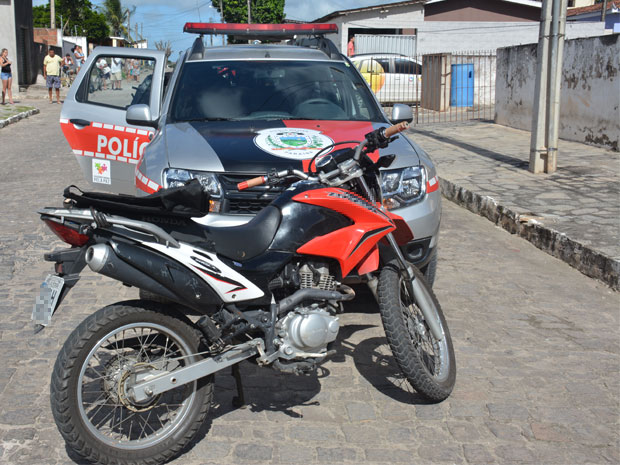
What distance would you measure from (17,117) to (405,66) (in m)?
11.6

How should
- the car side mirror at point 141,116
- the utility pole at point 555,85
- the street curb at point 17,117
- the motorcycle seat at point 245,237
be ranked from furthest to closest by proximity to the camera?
the street curb at point 17,117
the utility pole at point 555,85
the car side mirror at point 141,116
the motorcycle seat at point 245,237

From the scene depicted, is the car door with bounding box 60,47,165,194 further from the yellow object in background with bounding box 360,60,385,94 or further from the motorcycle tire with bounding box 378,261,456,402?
the yellow object in background with bounding box 360,60,385,94

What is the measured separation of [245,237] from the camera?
334 cm

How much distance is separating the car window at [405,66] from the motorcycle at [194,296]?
19524 millimetres

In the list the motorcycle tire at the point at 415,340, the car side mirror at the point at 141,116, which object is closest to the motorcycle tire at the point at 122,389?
the motorcycle tire at the point at 415,340

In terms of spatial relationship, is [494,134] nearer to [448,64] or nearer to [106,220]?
[448,64]

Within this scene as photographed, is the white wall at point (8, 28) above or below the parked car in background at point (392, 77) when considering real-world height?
above

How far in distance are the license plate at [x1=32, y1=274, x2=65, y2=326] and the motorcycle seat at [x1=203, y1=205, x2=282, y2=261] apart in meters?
0.70

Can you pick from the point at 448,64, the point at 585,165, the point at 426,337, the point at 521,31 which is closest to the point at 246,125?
the point at 426,337

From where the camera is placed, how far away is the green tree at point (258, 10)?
65.3 m

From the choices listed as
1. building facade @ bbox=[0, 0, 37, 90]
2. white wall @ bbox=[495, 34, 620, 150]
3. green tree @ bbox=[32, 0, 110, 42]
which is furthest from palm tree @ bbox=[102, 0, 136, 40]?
white wall @ bbox=[495, 34, 620, 150]

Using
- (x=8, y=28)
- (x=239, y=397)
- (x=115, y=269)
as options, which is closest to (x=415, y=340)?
(x=239, y=397)

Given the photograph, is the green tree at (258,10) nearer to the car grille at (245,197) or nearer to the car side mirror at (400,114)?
the car side mirror at (400,114)

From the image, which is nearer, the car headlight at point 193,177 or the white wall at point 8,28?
the car headlight at point 193,177
